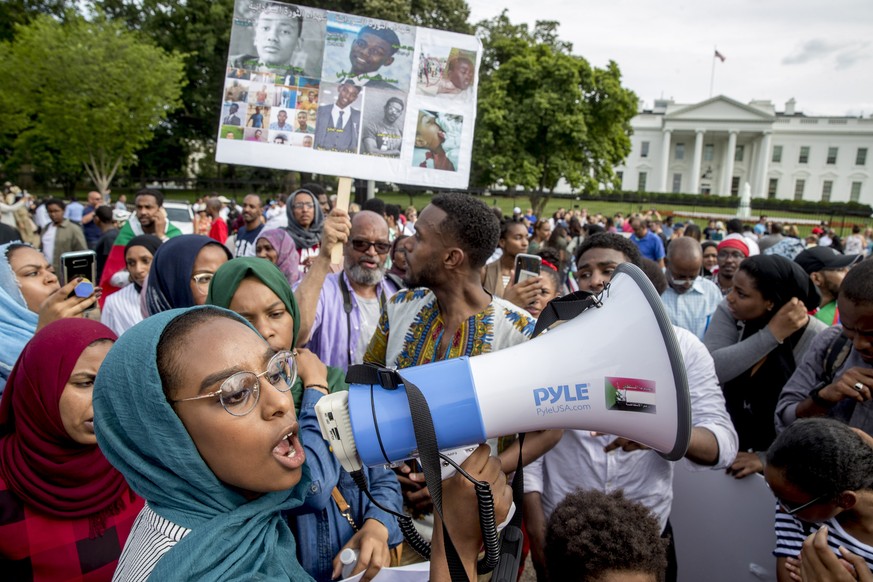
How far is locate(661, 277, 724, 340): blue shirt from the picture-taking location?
4344 millimetres

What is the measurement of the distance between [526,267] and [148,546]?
204 centimetres

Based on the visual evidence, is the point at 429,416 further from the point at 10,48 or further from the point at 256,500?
the point at 10,48

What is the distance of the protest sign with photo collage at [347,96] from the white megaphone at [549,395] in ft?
5.10

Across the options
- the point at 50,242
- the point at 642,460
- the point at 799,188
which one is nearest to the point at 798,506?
the point at 642,460

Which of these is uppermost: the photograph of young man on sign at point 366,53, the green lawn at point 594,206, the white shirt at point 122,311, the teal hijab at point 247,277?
the green lawn at point 594,206

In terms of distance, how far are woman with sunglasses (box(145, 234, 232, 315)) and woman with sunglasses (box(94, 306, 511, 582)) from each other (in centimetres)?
161

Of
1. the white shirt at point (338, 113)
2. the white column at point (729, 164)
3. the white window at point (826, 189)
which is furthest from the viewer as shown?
the white window at point (826, 189)

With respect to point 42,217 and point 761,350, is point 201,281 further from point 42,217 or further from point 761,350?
point 42,217

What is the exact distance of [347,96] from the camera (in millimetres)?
2750

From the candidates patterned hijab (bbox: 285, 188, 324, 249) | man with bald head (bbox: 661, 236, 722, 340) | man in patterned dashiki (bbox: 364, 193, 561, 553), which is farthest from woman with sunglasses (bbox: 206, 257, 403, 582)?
man with bald head (bbox: 661, 236, 722, 340)

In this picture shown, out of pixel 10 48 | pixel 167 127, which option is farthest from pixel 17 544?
pixel 167 127

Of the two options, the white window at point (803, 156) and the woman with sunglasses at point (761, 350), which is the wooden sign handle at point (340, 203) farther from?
the white window at point (803, 156)

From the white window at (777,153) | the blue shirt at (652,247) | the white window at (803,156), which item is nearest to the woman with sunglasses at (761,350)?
the blue shirt at (652,247)

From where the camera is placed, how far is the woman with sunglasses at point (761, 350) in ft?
8.76
